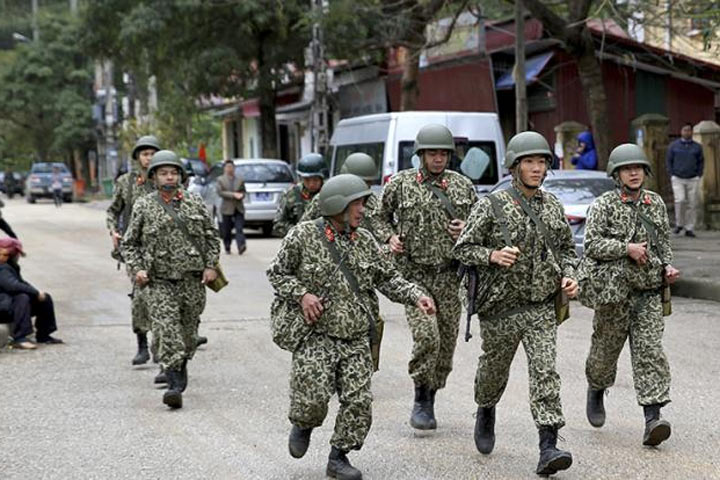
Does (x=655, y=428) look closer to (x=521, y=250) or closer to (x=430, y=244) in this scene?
(x=521, y=250)

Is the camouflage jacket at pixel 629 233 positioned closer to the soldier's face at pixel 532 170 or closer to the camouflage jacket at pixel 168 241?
the soldier's face at pixel 532 170

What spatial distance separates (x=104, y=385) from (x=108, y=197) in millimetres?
44230

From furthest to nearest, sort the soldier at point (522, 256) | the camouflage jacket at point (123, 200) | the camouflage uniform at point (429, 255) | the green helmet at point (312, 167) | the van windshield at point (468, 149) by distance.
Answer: the van windshield at point (468, 149)
the camouflage jacket at point (123, 200)
the green helmet at point (312, 167)
the camouflage uniform at point (429, 255)
the soldier at point (522, 256)

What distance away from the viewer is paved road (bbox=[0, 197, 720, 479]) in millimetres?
6805

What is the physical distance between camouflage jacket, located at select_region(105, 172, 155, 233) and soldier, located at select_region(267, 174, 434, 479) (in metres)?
4.05

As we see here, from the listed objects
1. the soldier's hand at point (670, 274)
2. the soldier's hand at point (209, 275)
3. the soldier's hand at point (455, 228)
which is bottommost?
the soldier's hand at point (209, 275)

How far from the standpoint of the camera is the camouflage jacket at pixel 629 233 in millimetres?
7227

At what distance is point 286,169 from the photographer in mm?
26062

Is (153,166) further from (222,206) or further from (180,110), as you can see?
(180,110)

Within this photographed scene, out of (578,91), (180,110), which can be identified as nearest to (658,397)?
(578,91)

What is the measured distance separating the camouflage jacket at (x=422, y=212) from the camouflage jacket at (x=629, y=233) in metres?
0.88

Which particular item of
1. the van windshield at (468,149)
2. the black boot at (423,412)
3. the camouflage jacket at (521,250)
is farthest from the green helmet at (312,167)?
the van windshield at (468,149)

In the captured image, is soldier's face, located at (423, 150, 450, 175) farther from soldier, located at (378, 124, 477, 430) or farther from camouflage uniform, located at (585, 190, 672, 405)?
camouflage uniform, located at (585, 190, 672, 405)

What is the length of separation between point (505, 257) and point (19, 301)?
243 inches
